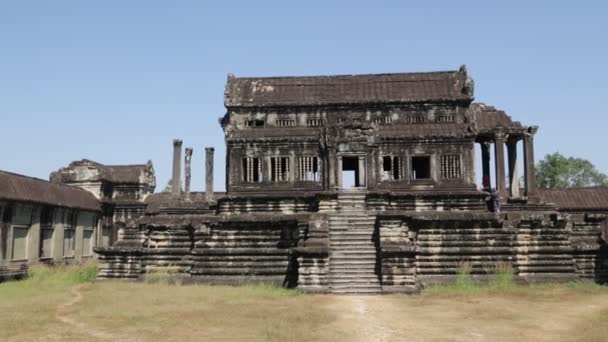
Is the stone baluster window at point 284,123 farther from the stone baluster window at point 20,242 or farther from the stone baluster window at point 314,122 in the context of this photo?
the stone baluster window at point 20,242

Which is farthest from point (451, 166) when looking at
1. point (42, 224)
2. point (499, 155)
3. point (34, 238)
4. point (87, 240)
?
point (87, 240)

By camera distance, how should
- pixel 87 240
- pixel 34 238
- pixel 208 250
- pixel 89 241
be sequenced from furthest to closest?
1. pixel 89 241
2. pixel 87 240
3. pixel 34 238
4. pixel 208 250

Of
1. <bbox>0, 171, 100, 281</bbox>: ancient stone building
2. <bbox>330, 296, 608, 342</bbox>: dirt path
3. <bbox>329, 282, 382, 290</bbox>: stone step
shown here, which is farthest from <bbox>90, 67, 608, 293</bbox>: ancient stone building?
<bbox>0, 171, 100, 281</bbox>: ancient stone building

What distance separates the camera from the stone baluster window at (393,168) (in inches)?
1065

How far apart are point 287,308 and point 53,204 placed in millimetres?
23984

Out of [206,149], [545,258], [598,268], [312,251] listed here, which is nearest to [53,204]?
[206,149]

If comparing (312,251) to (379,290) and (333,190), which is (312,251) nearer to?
(379,290)

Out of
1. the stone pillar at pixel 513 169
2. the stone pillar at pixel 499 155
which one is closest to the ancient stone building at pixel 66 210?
the stone pillar at pixel 499 155

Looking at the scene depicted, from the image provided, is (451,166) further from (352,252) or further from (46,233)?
(46,233)

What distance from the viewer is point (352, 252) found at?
19.8m

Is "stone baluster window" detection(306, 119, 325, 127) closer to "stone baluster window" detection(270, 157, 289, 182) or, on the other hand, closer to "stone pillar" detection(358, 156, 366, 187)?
"stone baluster window" detection(270, 157, 289, 182)

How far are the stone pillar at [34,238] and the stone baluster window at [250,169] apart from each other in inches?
540

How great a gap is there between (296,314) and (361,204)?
1063cm

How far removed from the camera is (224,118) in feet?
100
